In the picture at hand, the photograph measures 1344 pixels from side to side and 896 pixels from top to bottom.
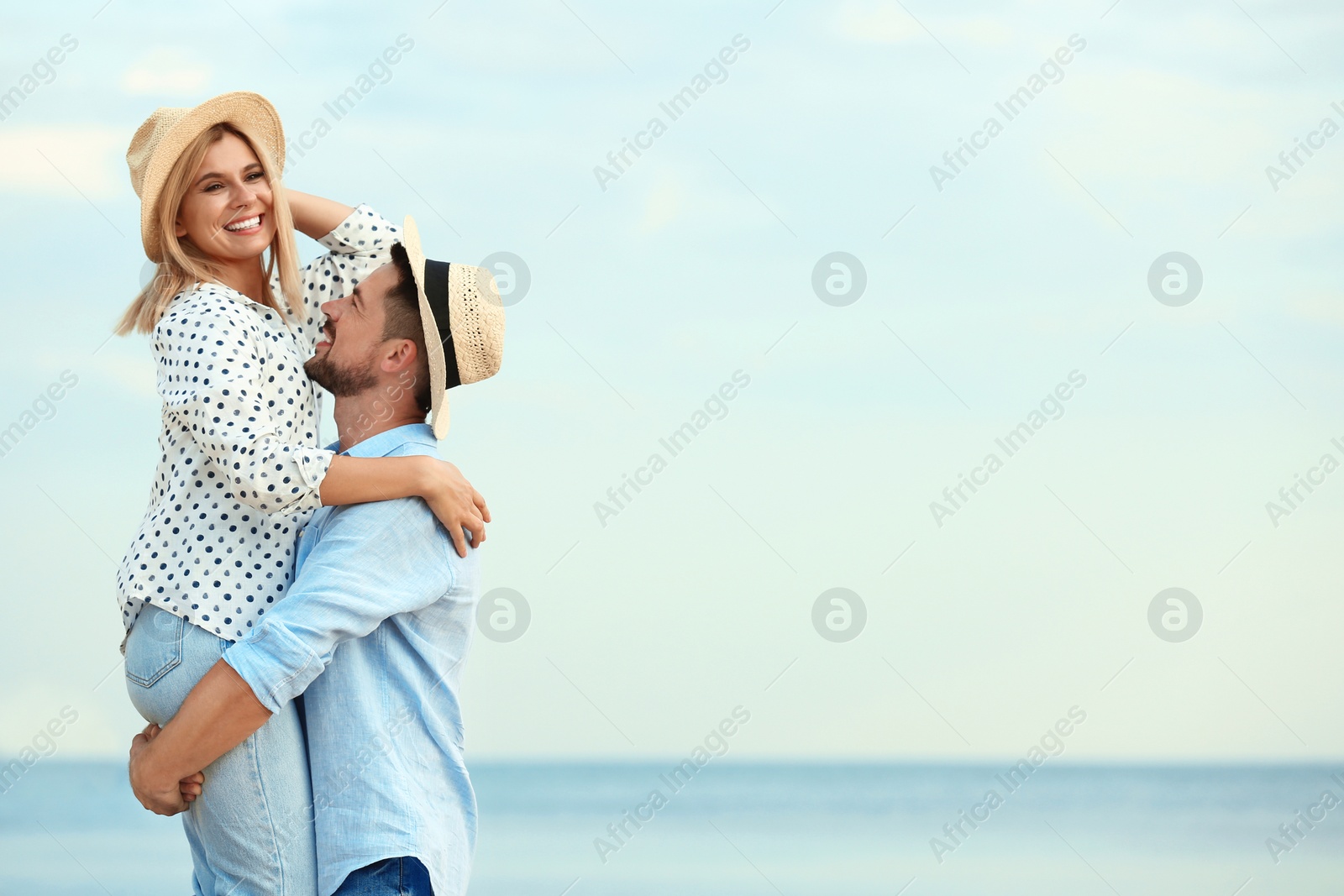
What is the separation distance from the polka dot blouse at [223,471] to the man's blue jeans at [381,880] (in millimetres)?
468

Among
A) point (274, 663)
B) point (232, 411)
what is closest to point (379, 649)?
point (274, 663)

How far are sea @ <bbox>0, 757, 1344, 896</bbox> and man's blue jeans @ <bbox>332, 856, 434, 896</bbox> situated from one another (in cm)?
849

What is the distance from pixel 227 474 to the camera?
87.1 inches

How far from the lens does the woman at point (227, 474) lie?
2.21 metres

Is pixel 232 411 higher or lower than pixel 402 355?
lower

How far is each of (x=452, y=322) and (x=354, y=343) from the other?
206 mm

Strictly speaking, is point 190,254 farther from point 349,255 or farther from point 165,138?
point 349,255

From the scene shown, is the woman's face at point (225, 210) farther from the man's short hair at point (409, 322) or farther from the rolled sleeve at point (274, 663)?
the rolled sleeve at point (274, 663)

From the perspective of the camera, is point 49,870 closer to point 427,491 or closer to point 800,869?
point 800,869

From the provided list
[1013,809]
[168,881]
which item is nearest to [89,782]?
[168,881]

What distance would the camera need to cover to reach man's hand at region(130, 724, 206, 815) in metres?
2.19

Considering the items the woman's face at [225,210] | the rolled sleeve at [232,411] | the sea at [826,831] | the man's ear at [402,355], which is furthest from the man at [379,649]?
the sea at [826,831]

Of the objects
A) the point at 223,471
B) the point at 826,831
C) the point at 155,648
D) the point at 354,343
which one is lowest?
the point at 826,831

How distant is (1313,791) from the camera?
1917 cm
